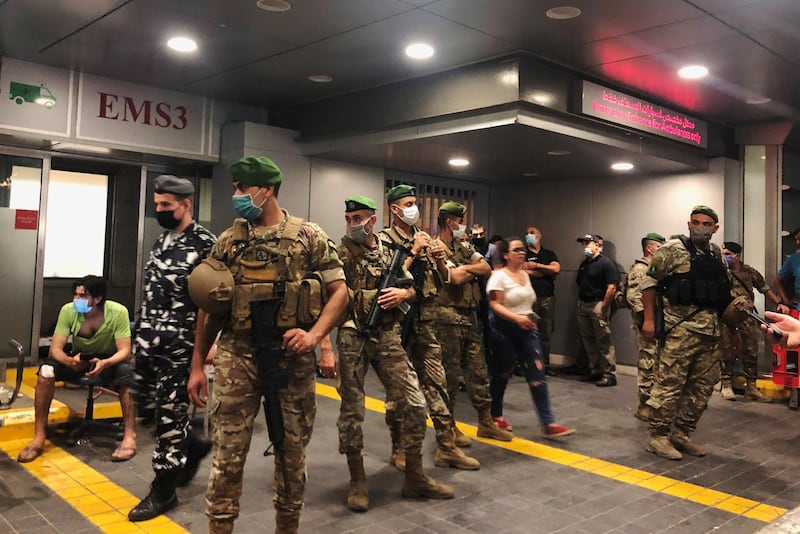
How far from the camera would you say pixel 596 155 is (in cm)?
722

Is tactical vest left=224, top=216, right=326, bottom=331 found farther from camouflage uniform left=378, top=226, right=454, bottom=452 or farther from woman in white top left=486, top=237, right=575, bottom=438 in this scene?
woman in white top left=486, top=237, right=575, bottom=438

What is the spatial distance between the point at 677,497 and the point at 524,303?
1664mm

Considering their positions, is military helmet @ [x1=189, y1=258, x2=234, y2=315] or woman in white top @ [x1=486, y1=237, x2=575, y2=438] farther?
woman in white top @ [x1=486, y1=237, x2=575, y2=438]

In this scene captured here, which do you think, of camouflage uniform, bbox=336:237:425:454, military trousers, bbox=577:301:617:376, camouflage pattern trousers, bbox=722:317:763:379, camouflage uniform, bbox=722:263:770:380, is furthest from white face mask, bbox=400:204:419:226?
camouflage pattern trousers, bbox=722:317:763:379

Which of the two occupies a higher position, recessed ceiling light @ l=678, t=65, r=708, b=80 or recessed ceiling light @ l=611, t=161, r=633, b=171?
recessed ceiling light @ l=678, t=65, r=708, b=80

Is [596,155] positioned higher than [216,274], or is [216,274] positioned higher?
[596,155]

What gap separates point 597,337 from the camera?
7.89 metres

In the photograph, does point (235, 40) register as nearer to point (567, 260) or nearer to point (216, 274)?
point (216, 274)

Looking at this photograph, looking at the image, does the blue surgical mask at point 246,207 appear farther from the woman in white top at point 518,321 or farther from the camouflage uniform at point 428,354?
the woman in white top at point 518,321

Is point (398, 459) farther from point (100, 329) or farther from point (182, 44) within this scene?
point (182, 44)

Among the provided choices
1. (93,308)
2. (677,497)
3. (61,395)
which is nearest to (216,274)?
(93,308)

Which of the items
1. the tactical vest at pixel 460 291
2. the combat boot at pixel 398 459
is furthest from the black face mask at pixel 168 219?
the combat boot at pixel 398 459

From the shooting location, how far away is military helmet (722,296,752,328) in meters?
4.68

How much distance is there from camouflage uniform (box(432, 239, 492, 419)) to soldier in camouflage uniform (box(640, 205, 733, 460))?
125 cm
